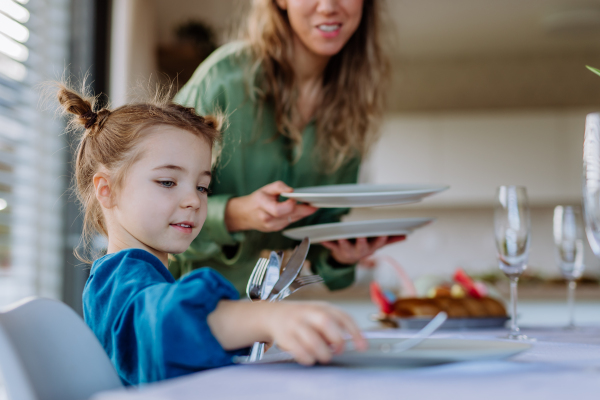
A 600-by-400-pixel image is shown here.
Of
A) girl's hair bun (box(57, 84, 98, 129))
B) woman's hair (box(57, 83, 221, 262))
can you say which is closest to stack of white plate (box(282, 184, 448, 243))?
woman's hair (box(57, 83, 221, 262))

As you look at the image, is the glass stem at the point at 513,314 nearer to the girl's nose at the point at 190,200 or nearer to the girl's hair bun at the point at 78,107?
the girl's nose at the point at 190,200

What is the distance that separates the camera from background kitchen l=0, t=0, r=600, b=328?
340cm

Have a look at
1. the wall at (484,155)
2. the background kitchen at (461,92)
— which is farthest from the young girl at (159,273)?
the wall at (484,155)

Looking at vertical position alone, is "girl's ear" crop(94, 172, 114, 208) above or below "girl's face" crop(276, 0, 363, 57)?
below

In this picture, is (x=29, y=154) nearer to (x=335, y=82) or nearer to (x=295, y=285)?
(x=335, y=82)

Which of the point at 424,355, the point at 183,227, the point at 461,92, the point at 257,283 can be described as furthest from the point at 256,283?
the point at 461,92

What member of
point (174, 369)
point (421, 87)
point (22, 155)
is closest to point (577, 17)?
point (421, 87)

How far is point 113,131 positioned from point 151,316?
17.2 inches

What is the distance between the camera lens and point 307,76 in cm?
149

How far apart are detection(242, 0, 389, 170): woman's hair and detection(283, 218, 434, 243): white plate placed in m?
0.38

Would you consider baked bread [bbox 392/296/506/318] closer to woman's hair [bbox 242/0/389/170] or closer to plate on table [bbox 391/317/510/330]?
plate on table [bbox 391/317/510/330]

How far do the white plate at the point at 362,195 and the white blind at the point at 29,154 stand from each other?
3.41 feet

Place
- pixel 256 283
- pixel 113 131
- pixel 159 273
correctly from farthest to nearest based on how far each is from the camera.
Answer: pixel 113 131
pixel 256 283
pixel 159 273

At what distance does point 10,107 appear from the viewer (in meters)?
1.86
